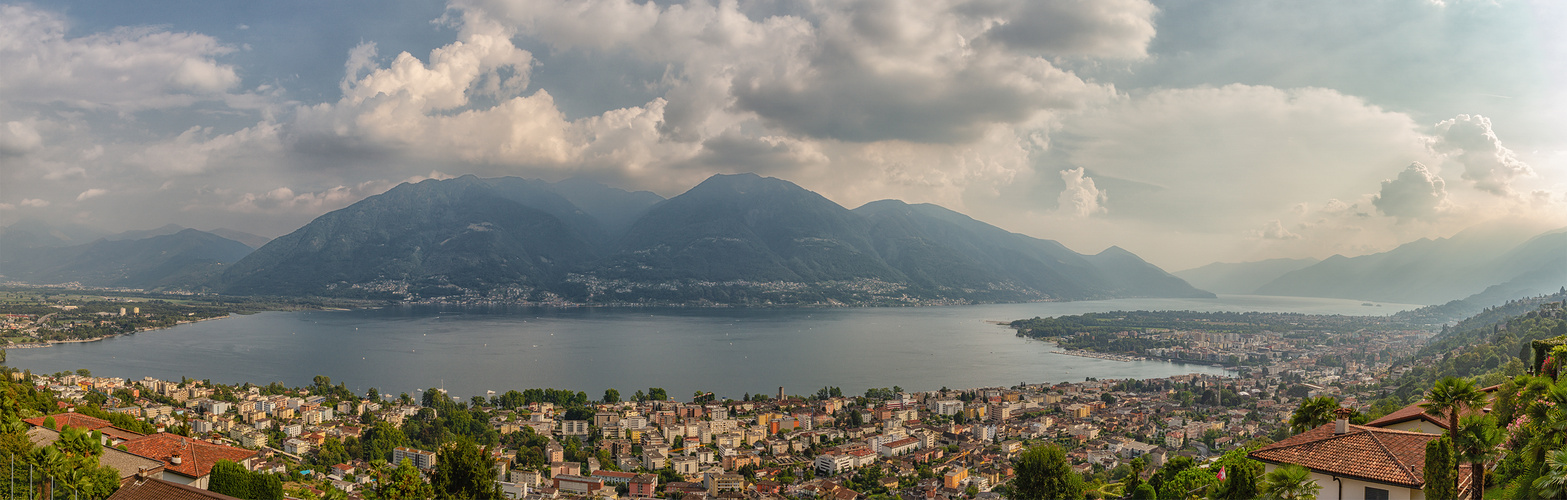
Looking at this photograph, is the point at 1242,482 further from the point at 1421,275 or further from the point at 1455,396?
the point at 1421,275

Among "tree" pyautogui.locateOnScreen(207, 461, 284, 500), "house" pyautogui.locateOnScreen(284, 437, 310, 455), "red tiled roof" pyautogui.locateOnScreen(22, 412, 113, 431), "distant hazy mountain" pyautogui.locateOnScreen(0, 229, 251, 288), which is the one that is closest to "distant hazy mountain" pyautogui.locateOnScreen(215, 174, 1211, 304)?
"distant hazy mountain" pyautogui.locateOnScreen(0, 229, 251, 288)

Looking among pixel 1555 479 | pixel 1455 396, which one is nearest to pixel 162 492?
pixel 1455 396

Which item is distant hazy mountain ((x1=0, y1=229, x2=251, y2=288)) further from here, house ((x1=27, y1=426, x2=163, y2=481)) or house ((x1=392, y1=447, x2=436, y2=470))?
house ((x1=27, y1=426, x2=163, y2=481))

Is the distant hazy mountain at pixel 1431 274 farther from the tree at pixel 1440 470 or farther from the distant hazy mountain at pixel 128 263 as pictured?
the distant hazy mountain at pixel 128 263

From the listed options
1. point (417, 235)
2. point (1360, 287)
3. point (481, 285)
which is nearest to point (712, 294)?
point (481, 285)

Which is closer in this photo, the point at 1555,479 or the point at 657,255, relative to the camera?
the point at 1555,479

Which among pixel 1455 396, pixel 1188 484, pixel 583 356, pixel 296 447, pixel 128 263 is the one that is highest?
pixel 128 263
